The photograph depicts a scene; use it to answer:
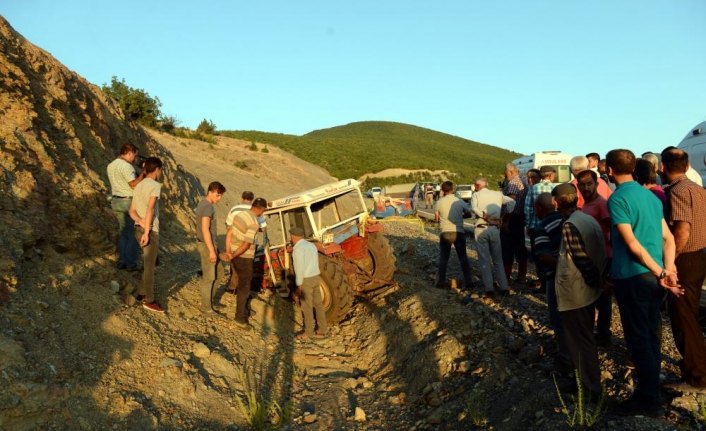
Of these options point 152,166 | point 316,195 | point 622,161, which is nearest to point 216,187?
point 152,166

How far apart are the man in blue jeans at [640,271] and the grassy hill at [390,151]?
41660mm

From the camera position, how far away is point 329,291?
6840 mm

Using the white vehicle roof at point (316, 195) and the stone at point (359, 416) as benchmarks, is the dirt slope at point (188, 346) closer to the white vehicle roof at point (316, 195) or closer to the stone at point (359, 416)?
the stone at point (359, 416)

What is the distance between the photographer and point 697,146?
30.7 feet

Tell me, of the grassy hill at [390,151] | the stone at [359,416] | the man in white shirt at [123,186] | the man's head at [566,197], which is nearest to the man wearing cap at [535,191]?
the man's head at [566,197]

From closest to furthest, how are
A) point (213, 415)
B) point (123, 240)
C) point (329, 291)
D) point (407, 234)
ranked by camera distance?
point (213, 415) < point (123, 240) < point (329, 291) < point (407, 234)

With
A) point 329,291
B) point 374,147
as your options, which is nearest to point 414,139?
point 374,147

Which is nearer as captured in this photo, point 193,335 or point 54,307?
point 54,307

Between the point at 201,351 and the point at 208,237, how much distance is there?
4.80 feet

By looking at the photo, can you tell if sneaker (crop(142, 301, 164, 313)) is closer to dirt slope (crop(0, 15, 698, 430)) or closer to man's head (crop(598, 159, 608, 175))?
dirt slope (crop(0, 15, 698, 430))

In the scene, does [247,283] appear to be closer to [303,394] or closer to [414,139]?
[303,394]

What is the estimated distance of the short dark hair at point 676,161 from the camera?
12.6 ft

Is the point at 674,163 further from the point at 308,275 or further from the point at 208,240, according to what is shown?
the point at 208,240

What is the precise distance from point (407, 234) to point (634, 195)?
13206 millimetres
